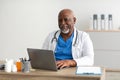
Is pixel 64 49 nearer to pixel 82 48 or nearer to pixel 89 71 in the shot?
pixel 82 48

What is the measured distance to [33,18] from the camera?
591 cm

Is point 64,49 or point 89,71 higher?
point 64,49

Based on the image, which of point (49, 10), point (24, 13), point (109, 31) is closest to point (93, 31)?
point (109, 31)

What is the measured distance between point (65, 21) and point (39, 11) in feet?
8.50

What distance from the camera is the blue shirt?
10.7 ft

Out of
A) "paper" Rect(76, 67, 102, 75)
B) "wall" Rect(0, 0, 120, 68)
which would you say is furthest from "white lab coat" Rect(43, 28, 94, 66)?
"wall" Rect(0, 0, 120, 68)

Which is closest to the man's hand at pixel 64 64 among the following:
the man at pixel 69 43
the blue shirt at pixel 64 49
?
the man at pixel 69 43

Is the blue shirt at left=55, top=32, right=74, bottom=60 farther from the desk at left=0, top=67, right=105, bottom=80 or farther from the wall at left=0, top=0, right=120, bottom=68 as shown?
the wall at left=0, top=0, right=120, bottom=68

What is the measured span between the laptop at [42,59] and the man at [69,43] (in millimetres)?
411

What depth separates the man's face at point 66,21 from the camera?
11.0 feet

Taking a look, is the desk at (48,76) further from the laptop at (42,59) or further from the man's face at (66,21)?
the man's face at (66,21)

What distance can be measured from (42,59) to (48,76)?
A: 26cm

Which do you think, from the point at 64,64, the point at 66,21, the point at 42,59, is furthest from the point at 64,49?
the point at 42,59

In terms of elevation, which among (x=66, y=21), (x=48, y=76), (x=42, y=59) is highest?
(x=66, y=21)
